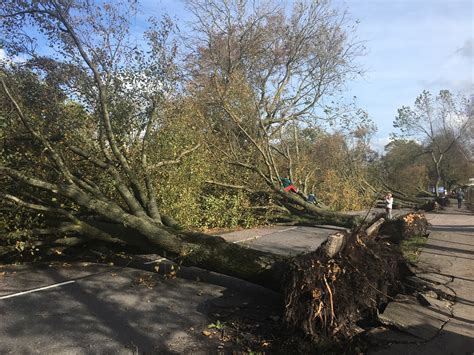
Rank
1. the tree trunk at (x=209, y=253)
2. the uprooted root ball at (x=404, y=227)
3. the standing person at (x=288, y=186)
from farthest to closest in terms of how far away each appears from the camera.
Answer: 1. the standing person at (x=288, y=186)
2. the uprooted root ball at (x=404, y=227)
3. the tree trunk at (x=209, y=253)

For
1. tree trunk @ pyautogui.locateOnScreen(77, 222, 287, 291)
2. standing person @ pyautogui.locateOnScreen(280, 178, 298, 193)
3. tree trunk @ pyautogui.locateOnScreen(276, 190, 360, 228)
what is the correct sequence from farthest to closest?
standing person @ pyautogui.locateOnScreen(280, 178, 298, 193) → tree trunk @ pyautogui.locateOnScreen(276, 190, 360, 228) → tree trunk @ pyautogui.locateOnScreen(77, 222, 287, 291)

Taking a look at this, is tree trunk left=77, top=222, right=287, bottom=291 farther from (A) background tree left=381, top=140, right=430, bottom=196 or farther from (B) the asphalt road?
(A) background tree left=381, top=140, right=430, bottom=196

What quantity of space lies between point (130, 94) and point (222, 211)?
21.2 ft

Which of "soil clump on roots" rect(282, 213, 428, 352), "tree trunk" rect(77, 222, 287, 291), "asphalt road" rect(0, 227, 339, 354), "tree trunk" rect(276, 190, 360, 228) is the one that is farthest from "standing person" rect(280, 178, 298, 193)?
"soil clump on roots" rect(282, 213, 428, 352)

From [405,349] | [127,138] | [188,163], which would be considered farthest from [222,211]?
[405,349]

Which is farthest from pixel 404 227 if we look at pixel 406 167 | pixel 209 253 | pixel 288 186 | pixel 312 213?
pixel 406 167

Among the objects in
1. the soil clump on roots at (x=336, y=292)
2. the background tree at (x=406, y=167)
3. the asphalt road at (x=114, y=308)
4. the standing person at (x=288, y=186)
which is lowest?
the asphalt road at (x=114, y=308)

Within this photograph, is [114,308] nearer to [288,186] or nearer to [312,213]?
[312,213]

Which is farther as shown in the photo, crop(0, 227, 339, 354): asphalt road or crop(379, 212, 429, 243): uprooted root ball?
crop(379, 212, 429, 243): uprooted root ball

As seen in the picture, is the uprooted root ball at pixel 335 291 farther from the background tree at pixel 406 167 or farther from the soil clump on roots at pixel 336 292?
the background tree at pixel 406 167

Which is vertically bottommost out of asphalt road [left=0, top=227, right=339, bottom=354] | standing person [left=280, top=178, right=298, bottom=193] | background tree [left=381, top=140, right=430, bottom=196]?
asphalt road [left=0, top=227, right=339, bottom=354]

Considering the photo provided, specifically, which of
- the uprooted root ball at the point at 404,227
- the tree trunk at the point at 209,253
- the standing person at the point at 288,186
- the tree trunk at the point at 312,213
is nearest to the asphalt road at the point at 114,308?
the tree trunk at the point at 209,253

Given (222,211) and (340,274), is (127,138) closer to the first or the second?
(222,211)

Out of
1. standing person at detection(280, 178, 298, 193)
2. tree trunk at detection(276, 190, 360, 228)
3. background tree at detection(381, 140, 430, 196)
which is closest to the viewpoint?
tree trunk at detection(276, 190, 360, 228)
